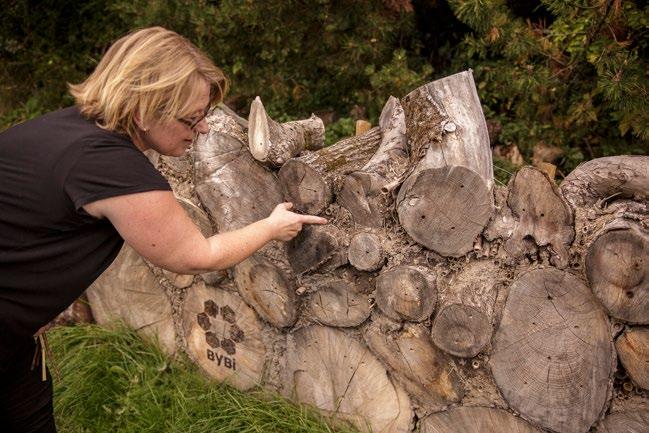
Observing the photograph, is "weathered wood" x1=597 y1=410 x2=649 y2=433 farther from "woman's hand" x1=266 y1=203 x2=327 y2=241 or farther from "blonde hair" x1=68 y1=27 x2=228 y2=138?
"blonde hair" x1=68 y1=27 x2=228 y2=138

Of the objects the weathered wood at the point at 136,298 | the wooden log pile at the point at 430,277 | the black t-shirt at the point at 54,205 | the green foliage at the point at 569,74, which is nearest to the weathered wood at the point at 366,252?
the wooden log pile at the point at 430,277

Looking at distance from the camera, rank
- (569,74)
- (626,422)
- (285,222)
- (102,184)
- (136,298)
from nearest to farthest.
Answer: (102,184)
(626,422)
(285,222)
(136,298)
(569,74)

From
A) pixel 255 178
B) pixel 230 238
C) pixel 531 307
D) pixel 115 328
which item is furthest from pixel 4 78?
pixel 531 307

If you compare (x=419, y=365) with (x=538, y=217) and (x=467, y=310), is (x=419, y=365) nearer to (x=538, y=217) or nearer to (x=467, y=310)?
(x=467, y=310)

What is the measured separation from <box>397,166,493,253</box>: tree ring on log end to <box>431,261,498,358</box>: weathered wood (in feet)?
0.32

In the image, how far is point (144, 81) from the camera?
1899mm

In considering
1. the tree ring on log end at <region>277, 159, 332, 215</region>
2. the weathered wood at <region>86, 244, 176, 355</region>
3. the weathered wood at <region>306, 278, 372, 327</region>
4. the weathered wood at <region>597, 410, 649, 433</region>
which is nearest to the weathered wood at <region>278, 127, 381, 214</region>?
the tree ring on log end at <region>277, 159, 332, 215</region>

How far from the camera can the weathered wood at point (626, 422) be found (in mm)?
2211

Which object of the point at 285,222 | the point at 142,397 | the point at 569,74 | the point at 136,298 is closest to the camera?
the point at 285,222

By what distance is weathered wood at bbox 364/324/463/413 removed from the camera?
251 centimetres

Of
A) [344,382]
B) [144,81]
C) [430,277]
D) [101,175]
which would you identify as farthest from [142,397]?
[144,81]

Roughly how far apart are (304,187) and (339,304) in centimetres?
48

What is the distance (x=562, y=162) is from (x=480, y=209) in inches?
90.4

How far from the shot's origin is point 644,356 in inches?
83.5
